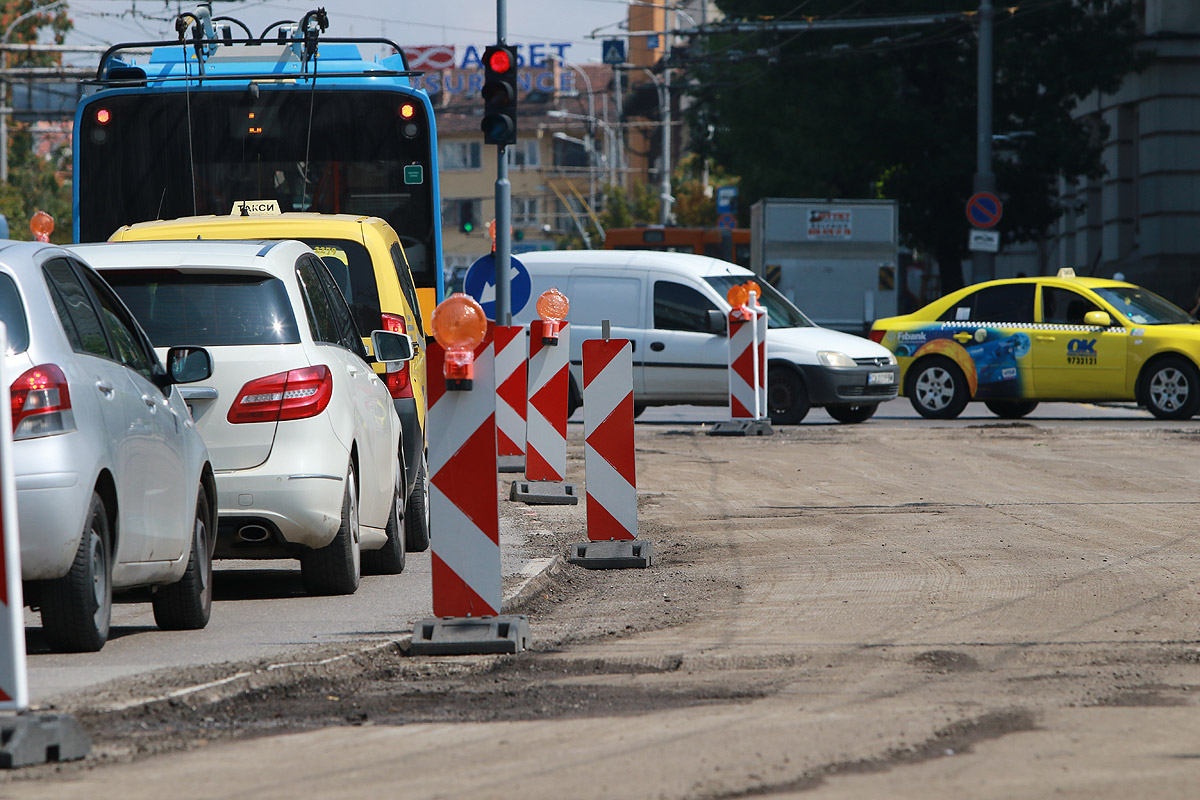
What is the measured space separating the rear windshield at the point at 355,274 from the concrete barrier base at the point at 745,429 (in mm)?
9216

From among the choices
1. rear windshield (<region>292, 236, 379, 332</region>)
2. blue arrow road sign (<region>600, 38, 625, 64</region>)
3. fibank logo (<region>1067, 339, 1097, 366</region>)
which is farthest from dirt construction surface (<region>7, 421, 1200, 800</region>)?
blue arrow road sign (<region>600, 38, 625, 64</region>)

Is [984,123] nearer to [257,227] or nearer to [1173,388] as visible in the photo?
[1173,388]

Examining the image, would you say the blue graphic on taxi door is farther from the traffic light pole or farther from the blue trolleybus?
the blue trolleybus

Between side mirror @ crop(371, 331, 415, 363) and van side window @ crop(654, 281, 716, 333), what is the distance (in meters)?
12.5

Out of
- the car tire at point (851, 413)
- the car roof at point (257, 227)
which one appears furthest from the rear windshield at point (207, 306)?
the car tire at point (851, 413)

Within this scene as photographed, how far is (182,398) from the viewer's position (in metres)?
7.72

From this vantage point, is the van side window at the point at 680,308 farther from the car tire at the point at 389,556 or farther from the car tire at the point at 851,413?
the car tire at the point at 389,556

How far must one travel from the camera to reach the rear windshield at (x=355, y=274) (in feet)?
33.9

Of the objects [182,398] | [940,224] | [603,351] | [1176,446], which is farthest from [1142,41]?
[182,398]

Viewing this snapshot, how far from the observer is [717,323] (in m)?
21.6

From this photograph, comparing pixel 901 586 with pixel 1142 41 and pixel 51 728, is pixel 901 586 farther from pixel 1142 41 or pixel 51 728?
pixel 1142 41

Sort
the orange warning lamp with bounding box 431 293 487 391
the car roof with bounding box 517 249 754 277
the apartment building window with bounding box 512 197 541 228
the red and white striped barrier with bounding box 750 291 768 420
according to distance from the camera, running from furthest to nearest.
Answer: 1. the apartment building window with bounding box 512 197 541 228
2. the car roof with bounding box 517 249 754 277
3. the red and white striped barrier with bounding box 750 291 768 420
4. the orange warning lamp with bounding box 431 293 487 391

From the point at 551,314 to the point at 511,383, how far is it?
61cm

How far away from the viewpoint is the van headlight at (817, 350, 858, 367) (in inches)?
846
